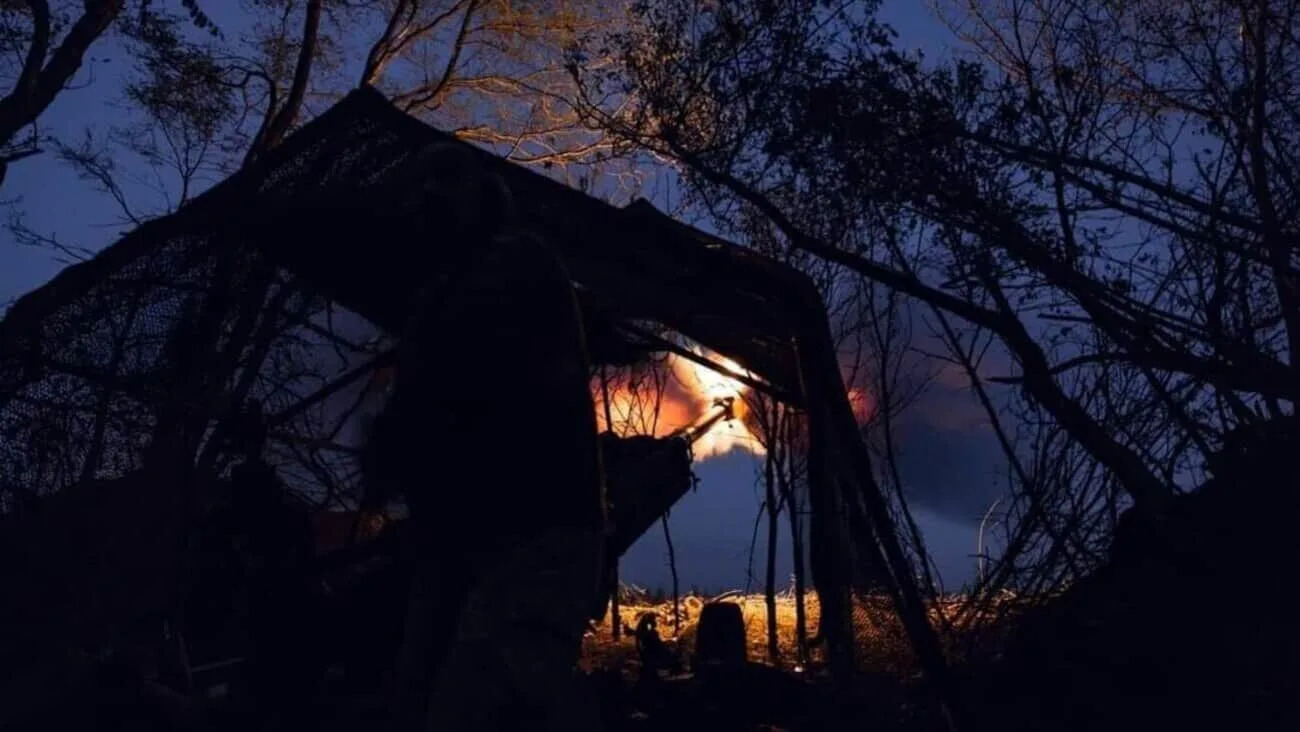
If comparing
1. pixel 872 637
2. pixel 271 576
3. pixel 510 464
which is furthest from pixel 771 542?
pixel 510 464

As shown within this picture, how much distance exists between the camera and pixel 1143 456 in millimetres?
6555

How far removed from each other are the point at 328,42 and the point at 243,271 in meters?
11.8

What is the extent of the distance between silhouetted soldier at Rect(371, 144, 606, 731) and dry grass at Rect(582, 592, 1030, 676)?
3.52 m

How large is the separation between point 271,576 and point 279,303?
45.6 inches

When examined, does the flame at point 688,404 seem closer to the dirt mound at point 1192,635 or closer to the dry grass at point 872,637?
the dry grass at point 872,637

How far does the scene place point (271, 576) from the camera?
5.38 metres

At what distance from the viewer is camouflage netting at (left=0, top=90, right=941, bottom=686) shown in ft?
17.0

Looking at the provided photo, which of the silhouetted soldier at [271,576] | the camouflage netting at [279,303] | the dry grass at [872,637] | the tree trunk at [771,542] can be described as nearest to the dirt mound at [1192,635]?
the dry grass at [872,637]

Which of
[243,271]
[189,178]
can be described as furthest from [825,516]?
[189,178]

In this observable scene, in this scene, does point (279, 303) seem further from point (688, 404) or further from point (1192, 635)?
point (688, 404)

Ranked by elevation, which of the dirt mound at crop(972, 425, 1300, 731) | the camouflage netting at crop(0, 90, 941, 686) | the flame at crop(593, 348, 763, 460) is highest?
the flame at crop(593, 348, 763, 460)

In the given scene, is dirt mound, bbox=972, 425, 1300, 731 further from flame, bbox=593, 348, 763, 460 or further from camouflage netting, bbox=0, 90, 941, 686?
flame, bbox=593, 348, 763, 460

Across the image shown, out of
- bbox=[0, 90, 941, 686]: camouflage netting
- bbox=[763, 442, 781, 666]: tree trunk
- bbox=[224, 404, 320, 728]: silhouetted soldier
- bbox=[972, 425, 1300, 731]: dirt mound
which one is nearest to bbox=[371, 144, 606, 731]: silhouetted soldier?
bbox=[0, 90, 941, 686]: camouflage netting

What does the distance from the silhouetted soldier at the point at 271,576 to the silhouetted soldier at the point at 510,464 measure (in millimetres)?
2104
